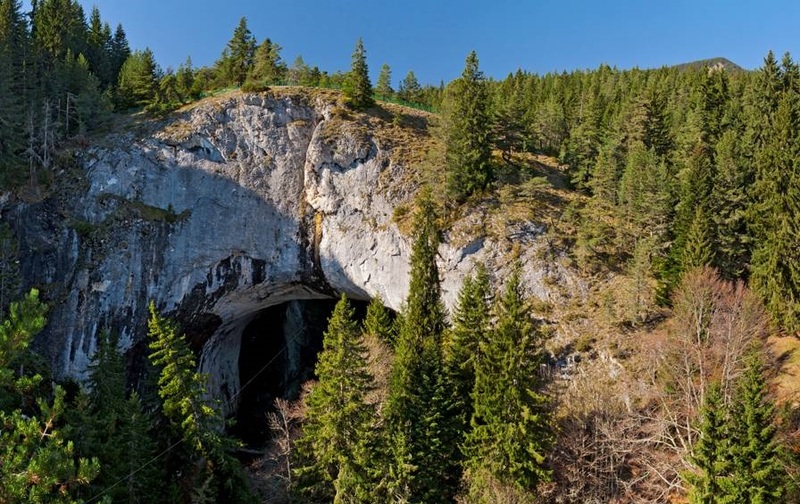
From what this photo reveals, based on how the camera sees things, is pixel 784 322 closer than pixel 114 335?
Yes

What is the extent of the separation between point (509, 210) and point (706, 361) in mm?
16672

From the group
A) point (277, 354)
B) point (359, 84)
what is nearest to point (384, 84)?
point (359, 84)

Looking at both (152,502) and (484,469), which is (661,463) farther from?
(152,502)

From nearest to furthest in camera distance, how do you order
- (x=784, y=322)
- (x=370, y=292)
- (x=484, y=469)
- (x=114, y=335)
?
1. (x=484, y=469)
2. (x=784, y=322)
3. (x=114, y=335)
4. (x=370, y=292)

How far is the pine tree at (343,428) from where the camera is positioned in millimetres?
24484

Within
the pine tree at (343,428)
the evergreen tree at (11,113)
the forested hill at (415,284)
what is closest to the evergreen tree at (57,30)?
the forested hill at (415,284)

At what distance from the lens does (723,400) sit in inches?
883

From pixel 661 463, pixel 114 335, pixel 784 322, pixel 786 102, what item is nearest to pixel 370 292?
pixel 114 335

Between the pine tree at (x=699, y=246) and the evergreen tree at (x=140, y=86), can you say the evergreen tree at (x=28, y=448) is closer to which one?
the pine tree at (x=699, y=246)

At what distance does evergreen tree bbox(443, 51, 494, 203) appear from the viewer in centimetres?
3859

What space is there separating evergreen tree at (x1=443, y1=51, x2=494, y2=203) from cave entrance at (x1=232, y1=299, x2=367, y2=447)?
1579cm

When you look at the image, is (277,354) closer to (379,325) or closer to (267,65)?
(379,325)

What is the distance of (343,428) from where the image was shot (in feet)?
82.2

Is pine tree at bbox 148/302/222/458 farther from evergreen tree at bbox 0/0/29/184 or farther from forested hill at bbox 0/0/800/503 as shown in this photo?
evergreen tree at bbox 0/0/29/184
